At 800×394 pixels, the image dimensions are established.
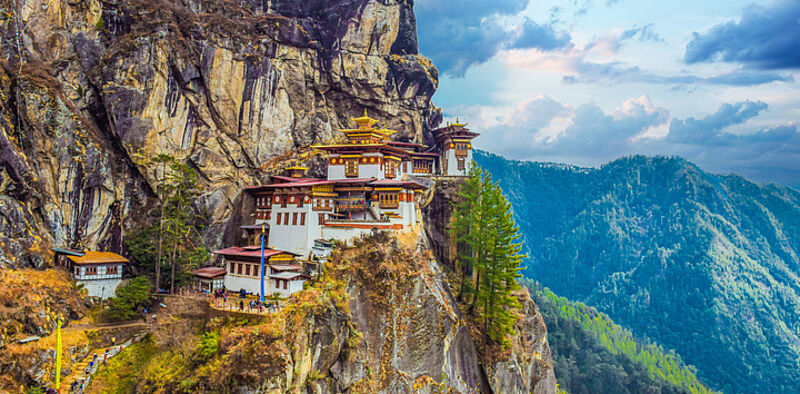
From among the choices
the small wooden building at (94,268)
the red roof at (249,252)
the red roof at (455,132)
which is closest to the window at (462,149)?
the red roof at (455,132)

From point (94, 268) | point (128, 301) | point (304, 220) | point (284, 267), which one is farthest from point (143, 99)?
point (284, 267)

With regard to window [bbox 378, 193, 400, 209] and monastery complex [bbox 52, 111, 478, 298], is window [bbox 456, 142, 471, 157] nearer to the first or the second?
monastery complex [bbox 52, 111, 478, 298]

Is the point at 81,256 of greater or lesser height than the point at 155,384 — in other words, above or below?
above

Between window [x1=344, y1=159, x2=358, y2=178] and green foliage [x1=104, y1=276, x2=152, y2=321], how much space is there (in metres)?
23.2

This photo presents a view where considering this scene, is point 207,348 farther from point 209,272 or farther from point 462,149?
point 462,149

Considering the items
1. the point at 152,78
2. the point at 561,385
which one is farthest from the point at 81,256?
the point at 561,385

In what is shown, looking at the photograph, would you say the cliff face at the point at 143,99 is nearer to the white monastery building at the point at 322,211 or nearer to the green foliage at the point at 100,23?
the green foliage at the point at 100,23

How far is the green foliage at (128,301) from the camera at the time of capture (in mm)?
37125

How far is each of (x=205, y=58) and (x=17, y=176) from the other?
68.3ft

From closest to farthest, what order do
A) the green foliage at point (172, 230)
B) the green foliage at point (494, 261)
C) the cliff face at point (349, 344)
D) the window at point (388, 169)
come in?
the cliff face at point (349, 344) → the green foliage at point (172, 230) → the green foliage at point (494, 261) → the window at point (388, 169)

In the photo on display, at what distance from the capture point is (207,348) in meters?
31.7

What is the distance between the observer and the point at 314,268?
4206cm

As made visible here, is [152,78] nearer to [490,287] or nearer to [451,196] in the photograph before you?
[451,196]

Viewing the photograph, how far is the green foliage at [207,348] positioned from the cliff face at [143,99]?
53.8 feet
